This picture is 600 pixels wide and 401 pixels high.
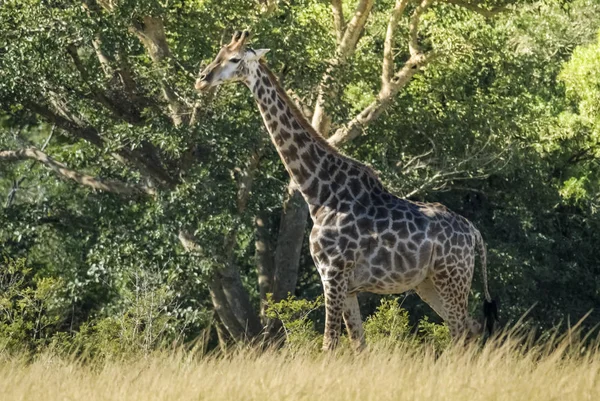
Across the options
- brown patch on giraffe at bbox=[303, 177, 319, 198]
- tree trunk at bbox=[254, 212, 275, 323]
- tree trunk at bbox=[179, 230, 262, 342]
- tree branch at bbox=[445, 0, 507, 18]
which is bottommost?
tree trunk at bbox=[179, 230, 262, 342]

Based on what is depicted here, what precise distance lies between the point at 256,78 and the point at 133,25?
703cm

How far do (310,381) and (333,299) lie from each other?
349cm

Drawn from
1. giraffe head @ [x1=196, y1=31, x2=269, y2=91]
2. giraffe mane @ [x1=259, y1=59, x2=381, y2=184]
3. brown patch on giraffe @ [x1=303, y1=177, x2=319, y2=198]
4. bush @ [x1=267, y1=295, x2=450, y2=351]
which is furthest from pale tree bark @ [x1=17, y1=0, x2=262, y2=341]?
brown patch on giraffe @ [x1=303, y1=177, x2=319, y2=198]

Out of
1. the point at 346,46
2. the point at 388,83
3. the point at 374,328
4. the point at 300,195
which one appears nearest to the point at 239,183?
the point at 300,195

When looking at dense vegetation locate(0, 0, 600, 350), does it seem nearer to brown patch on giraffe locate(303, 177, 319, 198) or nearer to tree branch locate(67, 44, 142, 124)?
tree branch locate(67, 44, 142, 124)

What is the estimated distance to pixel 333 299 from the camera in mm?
12195

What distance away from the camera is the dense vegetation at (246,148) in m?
18.3

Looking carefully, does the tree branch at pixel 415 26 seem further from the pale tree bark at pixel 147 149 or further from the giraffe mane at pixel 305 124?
the giraffe mane at pixel 305 124

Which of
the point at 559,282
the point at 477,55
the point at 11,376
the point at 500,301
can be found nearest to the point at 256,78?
the point at 11,376

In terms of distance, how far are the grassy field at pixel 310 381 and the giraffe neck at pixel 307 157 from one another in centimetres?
297

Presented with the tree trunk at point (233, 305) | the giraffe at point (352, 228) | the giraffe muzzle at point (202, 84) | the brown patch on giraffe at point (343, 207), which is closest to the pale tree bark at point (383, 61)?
the tree trunk at point (233, 305)

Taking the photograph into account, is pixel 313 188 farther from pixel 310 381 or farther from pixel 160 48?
pixel 160 48

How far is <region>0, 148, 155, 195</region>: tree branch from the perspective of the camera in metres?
20.5

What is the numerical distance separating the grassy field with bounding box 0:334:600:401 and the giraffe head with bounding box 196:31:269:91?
3.27m
